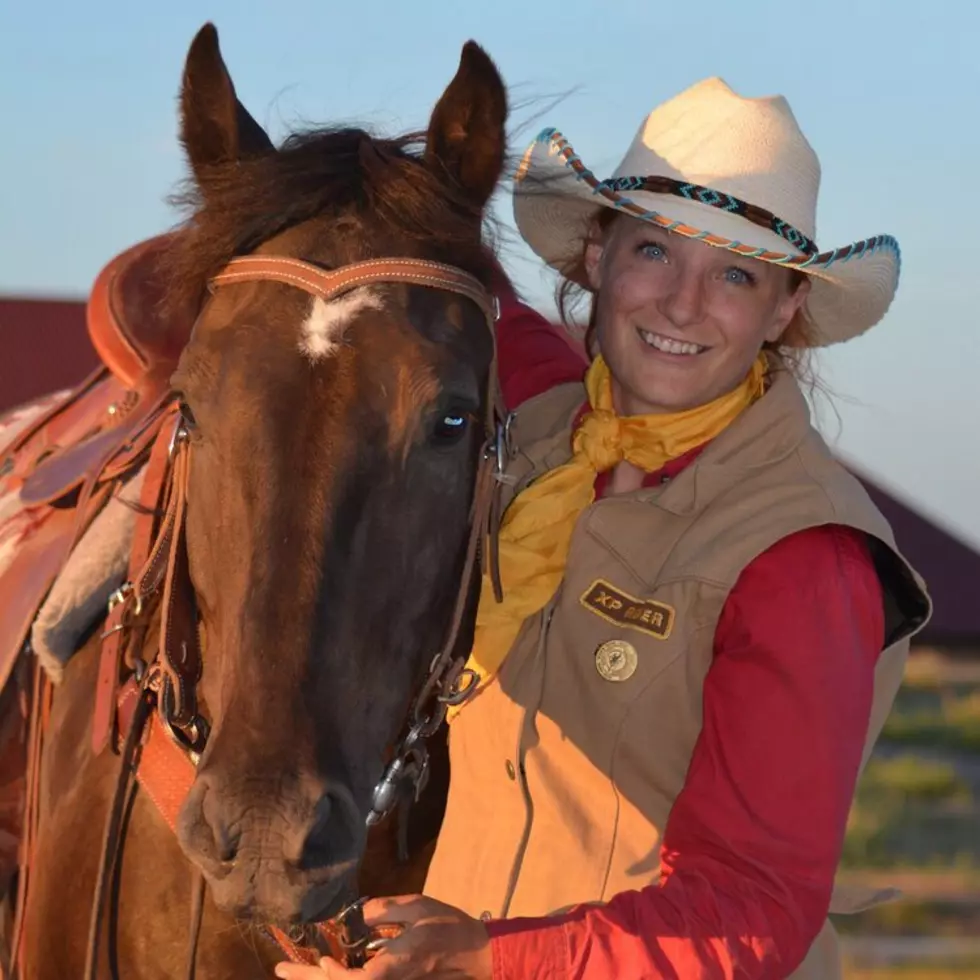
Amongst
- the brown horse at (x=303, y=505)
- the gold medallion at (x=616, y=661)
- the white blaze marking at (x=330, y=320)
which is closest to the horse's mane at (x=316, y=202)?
the brown horse at (x=303, y=505)

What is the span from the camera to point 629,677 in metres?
2.34

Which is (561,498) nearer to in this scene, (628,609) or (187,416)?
(628,609)

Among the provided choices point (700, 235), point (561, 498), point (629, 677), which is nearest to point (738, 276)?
point (700, 235)

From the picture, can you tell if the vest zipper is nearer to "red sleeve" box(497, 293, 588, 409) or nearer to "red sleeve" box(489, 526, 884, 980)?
"red sleeve" box(489, 526, 884, 980)

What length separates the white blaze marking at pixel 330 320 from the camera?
206cm

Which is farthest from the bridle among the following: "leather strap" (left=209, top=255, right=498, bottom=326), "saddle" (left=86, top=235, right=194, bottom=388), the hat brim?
"saddle" (left=86, top=235, right=194, bottom=388)

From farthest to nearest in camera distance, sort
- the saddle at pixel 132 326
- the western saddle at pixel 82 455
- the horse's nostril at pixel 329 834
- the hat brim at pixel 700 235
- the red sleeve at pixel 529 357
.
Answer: the saddle at pixel 132 326
the red sleeve at pixel 529 357
the western saddle at pixel 82 455
the hat brim at pixel 700 235
the horse's nostril at pixel 329 834

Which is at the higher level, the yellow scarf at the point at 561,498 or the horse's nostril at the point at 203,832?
the yellow scarf at the point at 561,498

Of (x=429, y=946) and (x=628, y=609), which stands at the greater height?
(x=628, y=609)

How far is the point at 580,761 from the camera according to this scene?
2.39 metres

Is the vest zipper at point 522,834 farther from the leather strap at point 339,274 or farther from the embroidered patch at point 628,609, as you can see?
A: the leather strap at point 339,274

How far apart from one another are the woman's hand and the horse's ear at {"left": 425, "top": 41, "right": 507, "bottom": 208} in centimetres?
113

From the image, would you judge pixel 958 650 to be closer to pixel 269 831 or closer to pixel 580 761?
pixel 580 761

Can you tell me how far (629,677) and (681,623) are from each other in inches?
4.7
